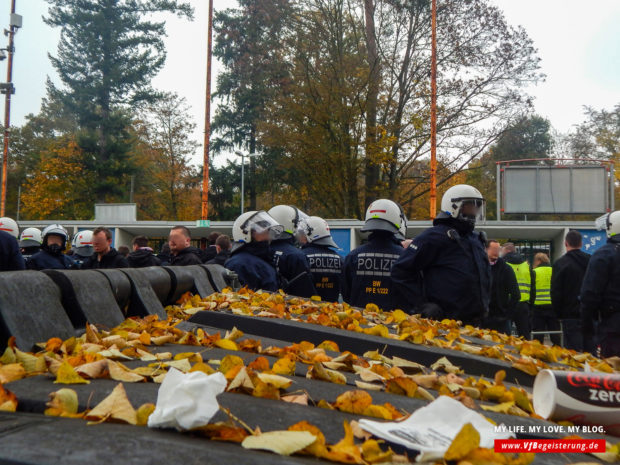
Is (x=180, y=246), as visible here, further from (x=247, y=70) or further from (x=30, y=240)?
(x=247, y=70)

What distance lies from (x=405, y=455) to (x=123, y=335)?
158 centimetres

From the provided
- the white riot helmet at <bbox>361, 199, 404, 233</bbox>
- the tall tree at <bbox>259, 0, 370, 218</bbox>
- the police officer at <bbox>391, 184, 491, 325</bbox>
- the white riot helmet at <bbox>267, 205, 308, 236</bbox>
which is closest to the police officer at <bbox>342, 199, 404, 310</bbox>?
the white riot helmet at <bbox>361, 199, 404, 233</bbox>

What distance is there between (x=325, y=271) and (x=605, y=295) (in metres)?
3.31

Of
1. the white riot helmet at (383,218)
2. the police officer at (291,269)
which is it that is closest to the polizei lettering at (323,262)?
the police officer at (291,269)

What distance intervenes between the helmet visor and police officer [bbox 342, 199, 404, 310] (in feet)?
3.10

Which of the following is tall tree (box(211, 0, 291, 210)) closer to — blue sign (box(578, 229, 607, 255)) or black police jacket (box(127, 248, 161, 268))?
blue sign (box(578, 229, 607, 255))

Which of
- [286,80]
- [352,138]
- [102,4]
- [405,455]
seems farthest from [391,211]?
[102,4]

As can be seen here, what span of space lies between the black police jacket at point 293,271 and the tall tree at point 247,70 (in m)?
21.7

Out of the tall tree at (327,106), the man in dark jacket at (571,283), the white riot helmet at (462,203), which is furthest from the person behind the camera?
the tall tree at (327,106)

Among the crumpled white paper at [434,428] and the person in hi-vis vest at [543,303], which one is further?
the person in hi-vis vest at [543,303]

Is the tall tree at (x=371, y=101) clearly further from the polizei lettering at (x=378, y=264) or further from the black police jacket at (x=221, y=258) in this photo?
the polizei lettering at (x=378, y=264)

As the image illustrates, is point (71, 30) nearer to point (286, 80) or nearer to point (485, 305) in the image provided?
point (286, 80)

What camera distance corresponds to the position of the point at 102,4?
1415 inches

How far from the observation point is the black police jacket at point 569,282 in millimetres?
8438
